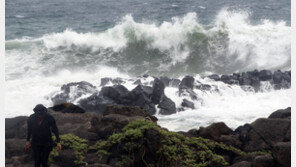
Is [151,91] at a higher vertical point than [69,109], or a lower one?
higher

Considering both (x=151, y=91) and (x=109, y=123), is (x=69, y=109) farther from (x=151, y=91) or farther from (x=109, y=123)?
(x=151, y=91)

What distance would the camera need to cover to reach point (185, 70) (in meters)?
20.2

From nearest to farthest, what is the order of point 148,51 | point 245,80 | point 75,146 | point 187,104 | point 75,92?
point 75,146 < point 187,104 < point 75,92 < point 245,80 < point 148,51

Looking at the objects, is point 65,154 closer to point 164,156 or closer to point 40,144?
point 40,144

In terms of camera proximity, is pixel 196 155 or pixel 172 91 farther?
pixel 172 91

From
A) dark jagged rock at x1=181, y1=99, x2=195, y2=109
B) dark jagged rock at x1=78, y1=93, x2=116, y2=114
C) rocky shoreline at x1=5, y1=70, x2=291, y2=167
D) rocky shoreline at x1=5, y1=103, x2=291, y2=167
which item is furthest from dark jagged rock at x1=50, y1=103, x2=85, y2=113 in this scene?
dark jagged rock at x1=181, y1=99, x2=195, y2=109

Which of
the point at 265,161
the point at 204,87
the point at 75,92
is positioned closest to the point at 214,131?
the point at 265,161

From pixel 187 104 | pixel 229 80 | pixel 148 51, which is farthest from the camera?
pixel 148 51

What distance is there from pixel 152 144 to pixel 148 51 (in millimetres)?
16627

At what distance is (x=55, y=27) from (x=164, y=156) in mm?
23160

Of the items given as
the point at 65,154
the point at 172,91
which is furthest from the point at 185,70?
the point at 65,154

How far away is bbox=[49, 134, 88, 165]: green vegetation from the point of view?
21.5ft

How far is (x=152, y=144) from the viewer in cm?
635

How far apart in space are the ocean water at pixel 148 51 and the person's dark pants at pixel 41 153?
6.94m
